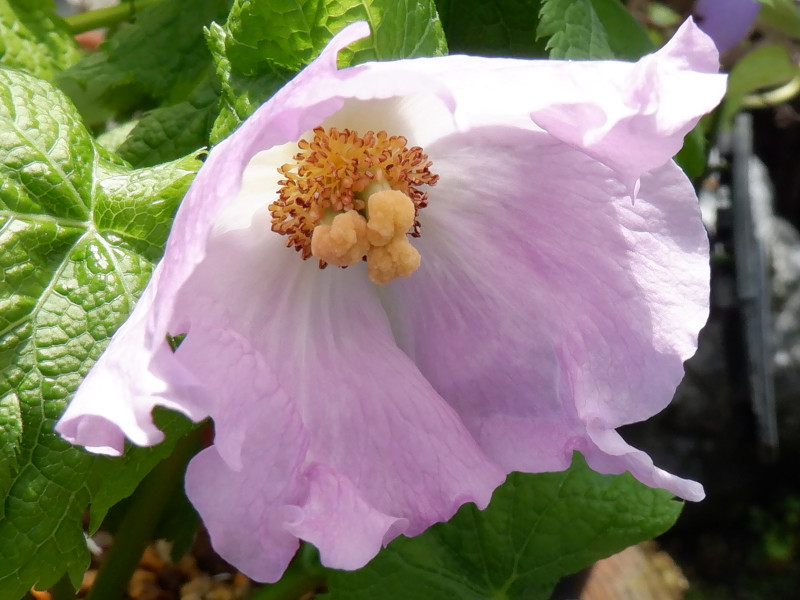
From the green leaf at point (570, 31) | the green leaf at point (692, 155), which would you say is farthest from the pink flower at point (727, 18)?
the green leaf at point (570, 31)

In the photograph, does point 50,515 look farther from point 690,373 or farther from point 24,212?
point 690,373

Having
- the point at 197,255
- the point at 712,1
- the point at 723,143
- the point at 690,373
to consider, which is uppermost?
the point at 197,255

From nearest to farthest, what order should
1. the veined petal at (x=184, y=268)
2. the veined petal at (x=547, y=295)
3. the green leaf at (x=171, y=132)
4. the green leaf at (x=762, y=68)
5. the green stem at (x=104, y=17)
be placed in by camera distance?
the veined petal at (x=184, y=268) → the veined petal at (x=547, y=295) → the green leaf at (x=171, y=132) → the green stem at (x=104, y=17) → the green leaf at (x=762, y=68)

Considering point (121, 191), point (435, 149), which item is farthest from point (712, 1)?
point (121, 191)

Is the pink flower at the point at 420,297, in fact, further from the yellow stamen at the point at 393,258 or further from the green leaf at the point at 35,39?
the green leaf at the point at 35,39

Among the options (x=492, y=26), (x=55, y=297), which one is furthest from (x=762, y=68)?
(x=55, y=297)

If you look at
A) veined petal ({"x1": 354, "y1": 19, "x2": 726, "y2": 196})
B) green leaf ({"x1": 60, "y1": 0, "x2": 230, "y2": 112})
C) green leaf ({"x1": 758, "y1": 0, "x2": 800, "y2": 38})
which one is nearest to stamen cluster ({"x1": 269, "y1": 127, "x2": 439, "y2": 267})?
veined petal ({"x1": 354, "y1": 19, "x2": 726, "y2": 196})
